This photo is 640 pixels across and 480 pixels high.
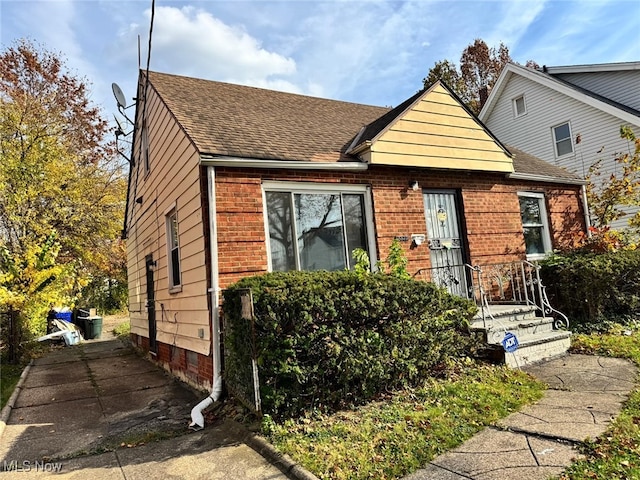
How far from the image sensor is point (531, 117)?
723 inches

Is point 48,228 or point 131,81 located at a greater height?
point 131,81

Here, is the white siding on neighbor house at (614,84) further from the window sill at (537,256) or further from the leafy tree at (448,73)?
the leafy tree at (448,73)

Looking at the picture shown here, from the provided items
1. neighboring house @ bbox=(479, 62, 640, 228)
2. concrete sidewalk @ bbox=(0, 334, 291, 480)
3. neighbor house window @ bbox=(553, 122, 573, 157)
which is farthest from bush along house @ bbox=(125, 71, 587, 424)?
neighbor house window @ bbox=(553, 122, 573, 157)

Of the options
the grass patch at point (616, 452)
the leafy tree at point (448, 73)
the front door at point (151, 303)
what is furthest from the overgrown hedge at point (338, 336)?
the leafy tree at point (448, 73)

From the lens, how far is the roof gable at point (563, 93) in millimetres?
14852

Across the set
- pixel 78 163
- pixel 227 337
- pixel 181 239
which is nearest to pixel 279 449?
pixel 227 337

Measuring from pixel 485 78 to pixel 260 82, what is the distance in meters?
22.8

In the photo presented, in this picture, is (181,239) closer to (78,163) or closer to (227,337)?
(227,337)

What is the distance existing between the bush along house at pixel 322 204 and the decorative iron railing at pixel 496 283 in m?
0.04

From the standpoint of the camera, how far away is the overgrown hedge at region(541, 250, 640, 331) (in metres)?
8.02

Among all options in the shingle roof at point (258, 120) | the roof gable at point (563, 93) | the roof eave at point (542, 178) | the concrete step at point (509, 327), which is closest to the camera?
the concrete step at point (509, 327)

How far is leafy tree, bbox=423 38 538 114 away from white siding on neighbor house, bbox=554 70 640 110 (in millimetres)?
11384

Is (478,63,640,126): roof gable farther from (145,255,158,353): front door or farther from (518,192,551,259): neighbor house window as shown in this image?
(145,255,158,353): front door

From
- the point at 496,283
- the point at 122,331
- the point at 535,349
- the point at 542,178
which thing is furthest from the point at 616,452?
the point at 122,331
